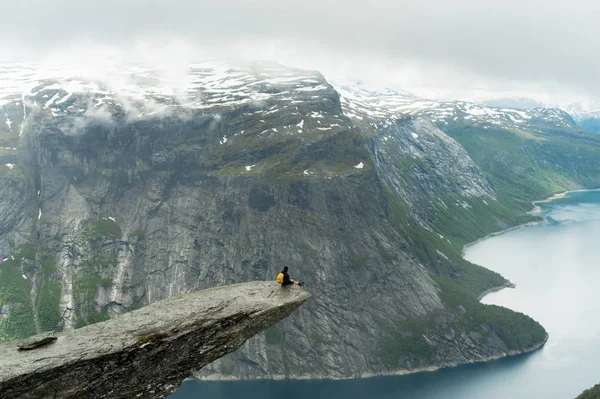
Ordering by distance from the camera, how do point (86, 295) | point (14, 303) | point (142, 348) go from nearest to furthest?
1. point (142, 348)
2. point (14, 303)
3. point (86, 295)

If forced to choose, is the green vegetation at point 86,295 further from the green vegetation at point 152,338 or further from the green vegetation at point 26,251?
the green vegetation at point 152,338

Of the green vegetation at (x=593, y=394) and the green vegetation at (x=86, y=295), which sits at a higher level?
the green vegetation at (x=593, y=394)

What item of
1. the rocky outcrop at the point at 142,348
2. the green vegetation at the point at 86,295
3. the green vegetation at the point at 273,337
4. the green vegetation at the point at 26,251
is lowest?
the green vegetation at the point at 273,337

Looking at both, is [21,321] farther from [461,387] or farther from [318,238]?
[461,387]

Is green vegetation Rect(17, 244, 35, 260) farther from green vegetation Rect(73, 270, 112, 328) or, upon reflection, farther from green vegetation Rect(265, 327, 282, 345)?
green vegetation Rect(265, 327, 282, 345)

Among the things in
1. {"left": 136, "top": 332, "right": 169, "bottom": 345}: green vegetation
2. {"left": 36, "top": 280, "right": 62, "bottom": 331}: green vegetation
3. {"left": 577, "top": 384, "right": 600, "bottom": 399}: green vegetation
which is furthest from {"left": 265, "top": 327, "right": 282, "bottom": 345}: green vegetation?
{"left": 136, "top": 332, "right": 169, "bottom": 345}: green vegetation

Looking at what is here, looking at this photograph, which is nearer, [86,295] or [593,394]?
[593,394]

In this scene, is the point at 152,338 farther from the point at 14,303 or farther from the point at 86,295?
the point at 14,303

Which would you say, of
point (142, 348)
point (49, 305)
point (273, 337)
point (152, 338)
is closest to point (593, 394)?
point (273, 337)

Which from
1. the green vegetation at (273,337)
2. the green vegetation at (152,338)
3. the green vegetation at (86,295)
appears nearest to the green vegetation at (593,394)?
the green vegetation at (273,337)
